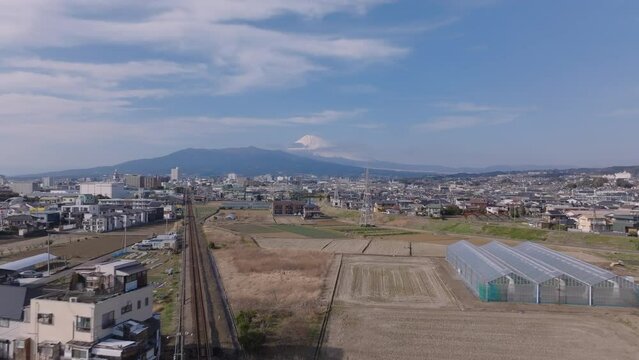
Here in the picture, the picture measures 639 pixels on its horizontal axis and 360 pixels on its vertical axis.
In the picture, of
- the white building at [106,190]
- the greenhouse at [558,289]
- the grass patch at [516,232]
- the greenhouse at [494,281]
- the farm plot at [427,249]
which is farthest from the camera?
the white building at [106,190]

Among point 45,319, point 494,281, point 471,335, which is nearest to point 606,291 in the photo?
point 494,281

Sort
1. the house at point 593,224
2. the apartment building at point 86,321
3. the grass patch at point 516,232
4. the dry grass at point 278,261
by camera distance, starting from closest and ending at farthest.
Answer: the apartment building at point 86,321
the dry grass at point 278,261
the grass patch at point 516,232
the house at point 593,224

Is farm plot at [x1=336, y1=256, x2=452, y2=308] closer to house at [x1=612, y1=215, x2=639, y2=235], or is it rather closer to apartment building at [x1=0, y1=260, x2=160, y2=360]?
apartment building at [x1=0, y1=260, x2=160, y2=360]

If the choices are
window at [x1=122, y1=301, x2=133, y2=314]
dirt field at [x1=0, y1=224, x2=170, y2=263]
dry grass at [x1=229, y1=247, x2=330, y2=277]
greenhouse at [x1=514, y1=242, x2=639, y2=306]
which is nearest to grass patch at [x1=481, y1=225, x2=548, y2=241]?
dry grass at [x1=229, y1=247, x2=330, y2=277]

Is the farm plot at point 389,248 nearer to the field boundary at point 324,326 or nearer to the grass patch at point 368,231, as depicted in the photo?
the grass patch at point 368,231

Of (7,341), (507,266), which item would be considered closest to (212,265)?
(507,266)

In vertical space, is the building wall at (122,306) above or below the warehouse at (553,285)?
above

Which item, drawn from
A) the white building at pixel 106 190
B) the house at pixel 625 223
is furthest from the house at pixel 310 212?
the white building at pixel 106 190
